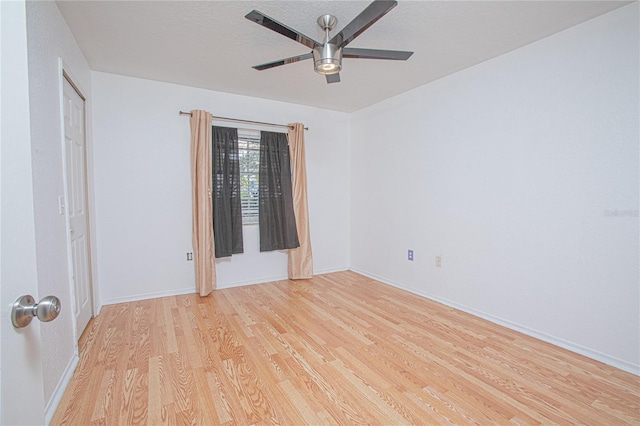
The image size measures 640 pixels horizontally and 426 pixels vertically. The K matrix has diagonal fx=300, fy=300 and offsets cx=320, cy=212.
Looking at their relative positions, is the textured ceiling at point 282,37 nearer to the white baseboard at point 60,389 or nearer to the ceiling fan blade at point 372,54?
the ceiling fan blade at point 372,54

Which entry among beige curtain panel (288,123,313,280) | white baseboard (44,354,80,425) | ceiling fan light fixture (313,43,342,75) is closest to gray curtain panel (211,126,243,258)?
beige curtain panel (288,123,313,280)

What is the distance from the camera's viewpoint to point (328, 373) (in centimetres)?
200

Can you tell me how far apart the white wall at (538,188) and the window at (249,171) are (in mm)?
1880

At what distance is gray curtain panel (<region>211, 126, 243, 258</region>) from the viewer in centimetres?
362

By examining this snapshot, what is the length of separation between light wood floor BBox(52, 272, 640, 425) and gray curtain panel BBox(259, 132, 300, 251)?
3.82ft

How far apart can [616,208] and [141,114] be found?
4341 mm

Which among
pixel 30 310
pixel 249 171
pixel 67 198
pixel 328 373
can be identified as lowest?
pixel 328 373

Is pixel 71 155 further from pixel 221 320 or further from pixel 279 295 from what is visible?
pixel 279 295

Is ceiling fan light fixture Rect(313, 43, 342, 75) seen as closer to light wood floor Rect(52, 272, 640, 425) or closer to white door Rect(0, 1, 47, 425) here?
white door Rect(0, 1, 47, 425)

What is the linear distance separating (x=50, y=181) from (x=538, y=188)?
3.48m

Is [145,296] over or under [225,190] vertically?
under

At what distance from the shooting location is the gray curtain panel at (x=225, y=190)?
3621 millimetres

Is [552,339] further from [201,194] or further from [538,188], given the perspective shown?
[201,194]

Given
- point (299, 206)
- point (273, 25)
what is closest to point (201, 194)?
point (299, 206)
